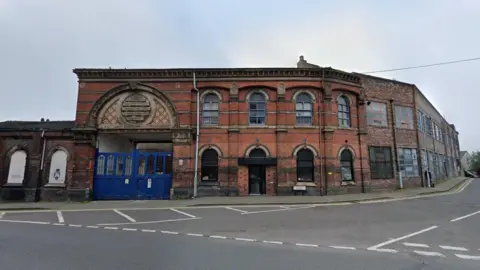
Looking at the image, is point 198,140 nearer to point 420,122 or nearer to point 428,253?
point 428,253

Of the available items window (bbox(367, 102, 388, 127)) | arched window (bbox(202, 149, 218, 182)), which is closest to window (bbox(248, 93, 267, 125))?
arched window (bbox(202, 149, 218, 182))

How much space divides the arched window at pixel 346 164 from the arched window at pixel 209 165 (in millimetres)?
8525

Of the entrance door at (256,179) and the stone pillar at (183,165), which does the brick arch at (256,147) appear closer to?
the entrance door at (256,179)

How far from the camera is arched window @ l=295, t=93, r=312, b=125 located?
17.3 m

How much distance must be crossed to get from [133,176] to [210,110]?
21.7 ft

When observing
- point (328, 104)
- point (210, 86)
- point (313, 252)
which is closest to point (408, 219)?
point (313, 252)

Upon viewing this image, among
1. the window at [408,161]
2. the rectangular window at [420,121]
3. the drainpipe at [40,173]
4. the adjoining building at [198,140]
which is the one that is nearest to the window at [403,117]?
the rectangular window at [420,121]

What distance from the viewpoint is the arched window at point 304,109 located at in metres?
17.3

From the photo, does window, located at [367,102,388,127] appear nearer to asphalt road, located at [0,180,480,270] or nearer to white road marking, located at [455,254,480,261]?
asphalt road, located at [0,180,480,270]

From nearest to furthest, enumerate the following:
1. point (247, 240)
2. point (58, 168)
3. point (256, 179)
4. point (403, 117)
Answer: point (247, 240)
point (58, 168)
point (256, 179)
point (403, 117)

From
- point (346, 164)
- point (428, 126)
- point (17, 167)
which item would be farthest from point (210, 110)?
point (428, 126)

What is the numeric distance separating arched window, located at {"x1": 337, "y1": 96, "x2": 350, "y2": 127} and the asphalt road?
7.84 metres

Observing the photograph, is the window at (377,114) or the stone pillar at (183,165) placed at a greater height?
the window at (377,114)

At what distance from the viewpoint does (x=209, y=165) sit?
54.8 ft
